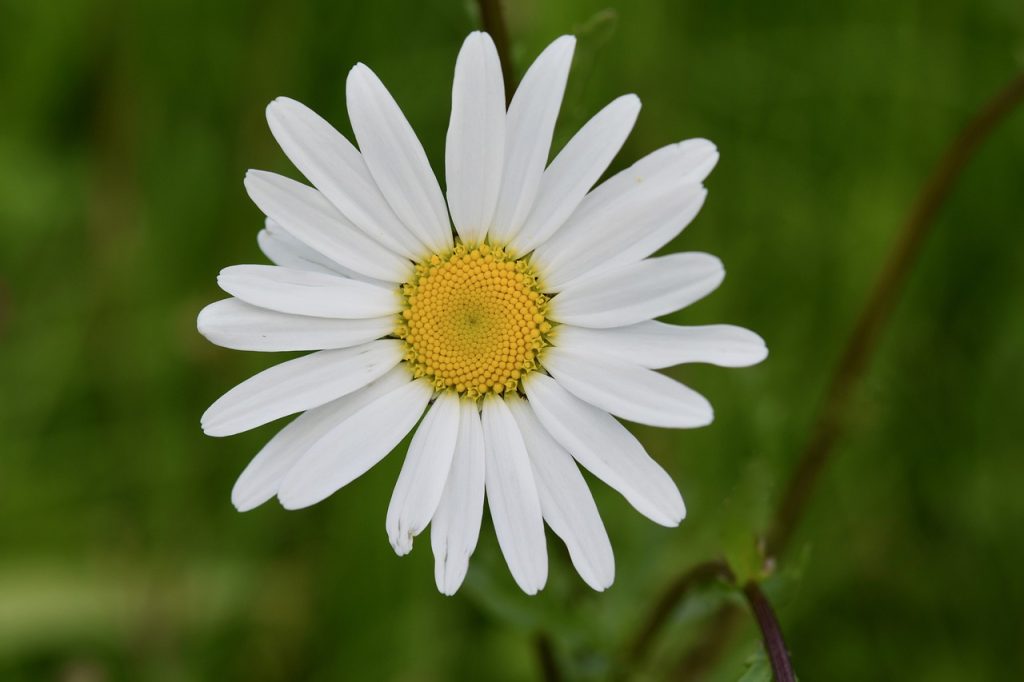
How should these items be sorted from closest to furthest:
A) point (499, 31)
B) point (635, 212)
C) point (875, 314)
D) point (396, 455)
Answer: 1. point (635, 212)
2. point (499, 31)
3. point (875, 314)
4. point (396, 455)

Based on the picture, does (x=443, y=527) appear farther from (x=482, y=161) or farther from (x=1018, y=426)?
(x=1018, y=426)

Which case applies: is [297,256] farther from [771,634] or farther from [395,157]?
[771,634]

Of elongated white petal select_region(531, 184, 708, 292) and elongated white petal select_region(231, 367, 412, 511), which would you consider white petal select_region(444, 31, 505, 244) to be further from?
elongated white petal select_region(231, 367, 412, 511)

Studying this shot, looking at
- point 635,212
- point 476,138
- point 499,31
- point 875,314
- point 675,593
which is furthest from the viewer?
point 875,314

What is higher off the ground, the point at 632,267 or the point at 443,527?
the point at 632,267

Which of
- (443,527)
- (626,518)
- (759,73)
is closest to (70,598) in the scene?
(626,518)

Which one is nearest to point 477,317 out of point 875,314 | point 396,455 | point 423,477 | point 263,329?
point 423,477

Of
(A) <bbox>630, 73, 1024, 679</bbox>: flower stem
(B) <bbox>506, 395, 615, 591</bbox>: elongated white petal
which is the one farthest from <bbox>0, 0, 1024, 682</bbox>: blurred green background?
(B) <bbox>506, 395, 615, 591</bbox>: elongated white petal

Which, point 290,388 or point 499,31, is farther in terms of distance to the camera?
point 499,31
